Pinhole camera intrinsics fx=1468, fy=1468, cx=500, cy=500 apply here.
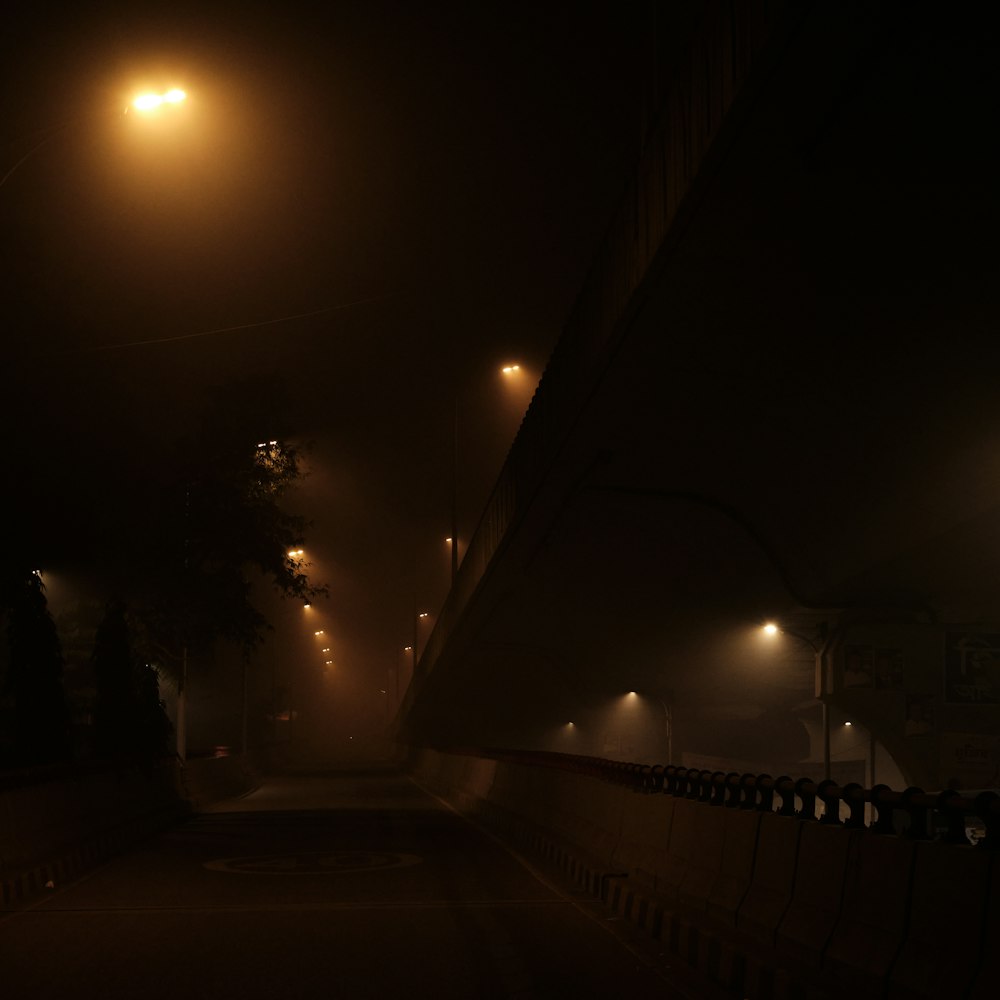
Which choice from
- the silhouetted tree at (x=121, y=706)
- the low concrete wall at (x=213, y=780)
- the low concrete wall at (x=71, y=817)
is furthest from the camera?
the low concrete wall at (x=213, y=780)

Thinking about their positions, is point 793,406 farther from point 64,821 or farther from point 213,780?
point 213,780

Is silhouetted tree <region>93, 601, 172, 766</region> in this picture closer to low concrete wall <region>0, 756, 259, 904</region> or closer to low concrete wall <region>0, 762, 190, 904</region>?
low concrete wall <region>0, 756, 259, 904</region>

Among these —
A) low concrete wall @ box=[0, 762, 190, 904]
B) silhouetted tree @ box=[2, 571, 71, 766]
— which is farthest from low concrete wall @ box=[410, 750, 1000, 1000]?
silhouetted tree @ box=[2, 571, 71, 766]

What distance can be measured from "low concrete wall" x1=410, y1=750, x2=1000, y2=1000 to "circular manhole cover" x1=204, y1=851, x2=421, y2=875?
2806 millimetres

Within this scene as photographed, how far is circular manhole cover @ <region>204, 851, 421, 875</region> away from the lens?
1695 cm

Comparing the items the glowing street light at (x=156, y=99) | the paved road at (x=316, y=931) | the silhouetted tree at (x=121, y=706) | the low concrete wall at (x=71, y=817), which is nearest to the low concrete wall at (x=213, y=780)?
the low concrete wall at (x=71, y=817)

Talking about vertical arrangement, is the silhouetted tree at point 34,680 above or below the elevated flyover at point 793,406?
below

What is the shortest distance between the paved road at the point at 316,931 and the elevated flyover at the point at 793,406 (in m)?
6.49

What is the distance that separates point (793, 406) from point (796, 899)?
444 inches

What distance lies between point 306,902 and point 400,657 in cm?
11652

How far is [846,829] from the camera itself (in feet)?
28.3

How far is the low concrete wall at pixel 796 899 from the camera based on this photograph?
699cm

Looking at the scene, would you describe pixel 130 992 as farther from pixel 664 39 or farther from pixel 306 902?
pixel 664 39

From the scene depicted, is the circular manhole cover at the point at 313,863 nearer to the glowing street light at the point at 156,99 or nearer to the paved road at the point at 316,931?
the paved road at the point at 316,931
